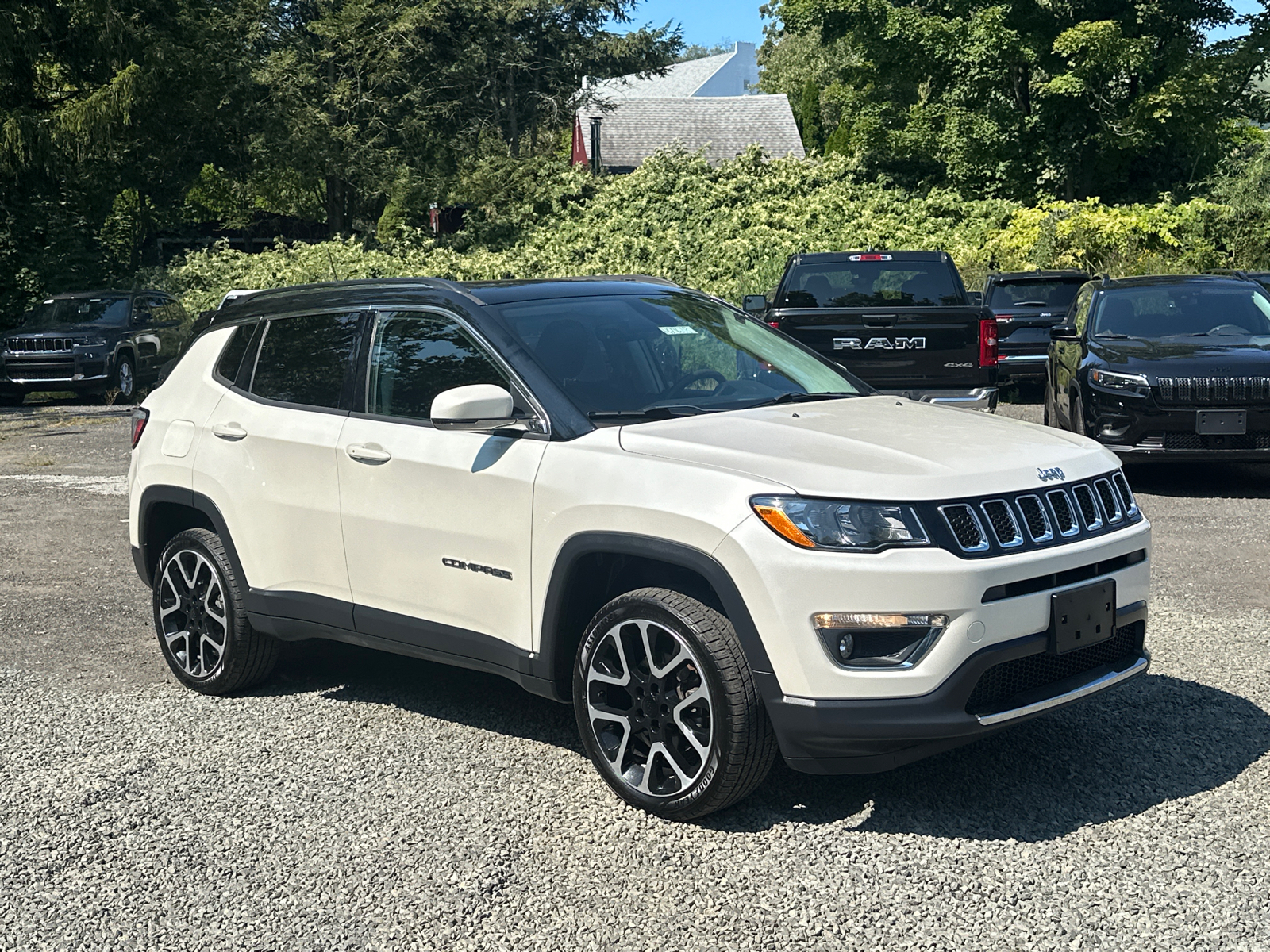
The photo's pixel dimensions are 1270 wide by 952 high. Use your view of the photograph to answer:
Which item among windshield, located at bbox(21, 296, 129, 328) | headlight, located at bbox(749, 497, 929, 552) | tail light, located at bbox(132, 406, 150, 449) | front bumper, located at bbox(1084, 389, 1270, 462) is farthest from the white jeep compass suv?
windshield, located at bbox(21, 296, 129, 328)

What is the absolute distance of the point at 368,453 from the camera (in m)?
5.20

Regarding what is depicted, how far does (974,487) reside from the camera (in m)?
4.06

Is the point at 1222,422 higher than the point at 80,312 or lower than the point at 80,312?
lower

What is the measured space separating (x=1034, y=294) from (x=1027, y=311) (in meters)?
0.41

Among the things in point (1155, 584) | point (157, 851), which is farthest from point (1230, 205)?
point (157, 851)

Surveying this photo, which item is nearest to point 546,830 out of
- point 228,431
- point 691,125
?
point 228,431

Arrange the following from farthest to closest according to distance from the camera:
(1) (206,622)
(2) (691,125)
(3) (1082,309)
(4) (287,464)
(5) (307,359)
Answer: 1. (2) (691,125)
2. (3) (1082,309)
3. (1) (206,622)
4. (5) (307,359)
5. (4) (287,464)

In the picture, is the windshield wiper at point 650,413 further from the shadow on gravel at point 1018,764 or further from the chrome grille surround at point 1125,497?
the chrome grille surround at point 1125,497

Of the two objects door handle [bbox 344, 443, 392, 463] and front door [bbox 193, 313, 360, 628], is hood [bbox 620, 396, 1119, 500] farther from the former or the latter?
front door [bbox 193, 313, 360, 628]

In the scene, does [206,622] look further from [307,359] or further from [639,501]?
[639,501]

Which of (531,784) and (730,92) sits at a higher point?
(730,92)

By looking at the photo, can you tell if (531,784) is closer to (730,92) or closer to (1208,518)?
(1208,518)

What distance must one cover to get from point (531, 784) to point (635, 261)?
2499 centimetres

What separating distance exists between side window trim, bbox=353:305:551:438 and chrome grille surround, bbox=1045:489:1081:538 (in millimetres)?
1642
